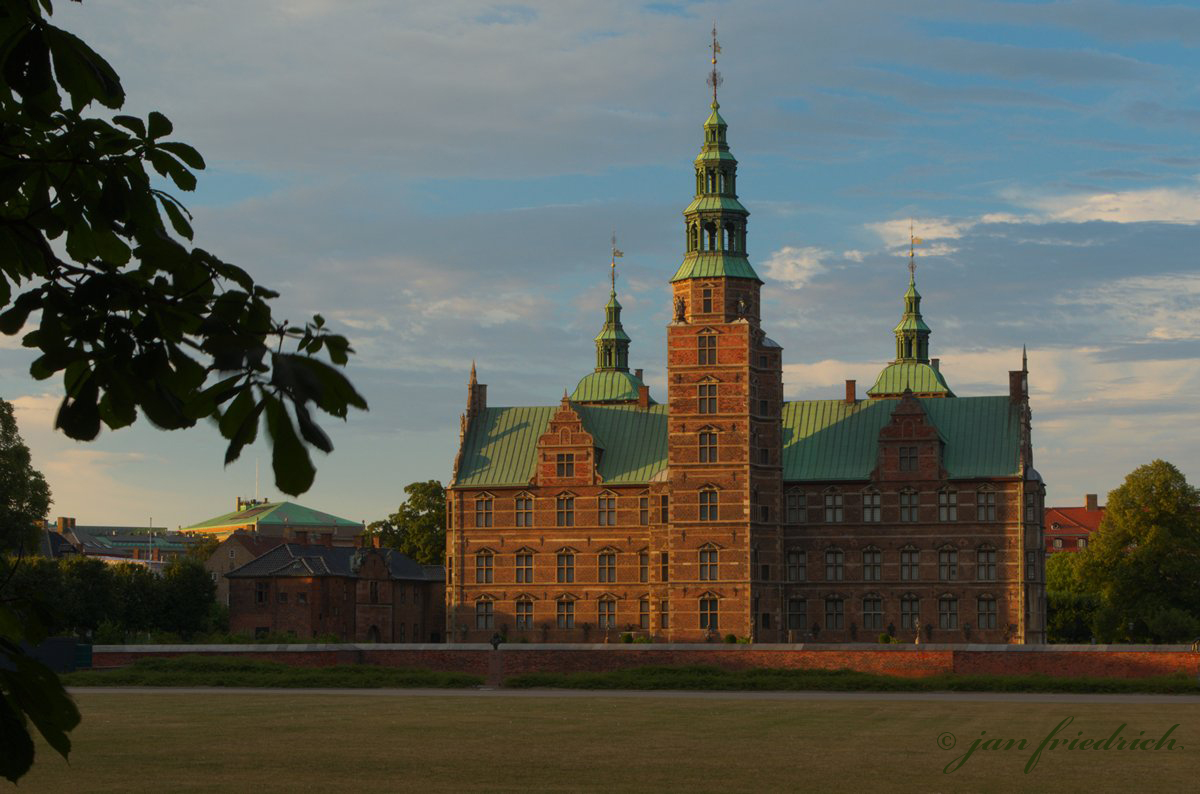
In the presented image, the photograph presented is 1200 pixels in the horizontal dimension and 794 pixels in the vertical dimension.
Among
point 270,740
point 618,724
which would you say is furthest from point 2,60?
point 618,724

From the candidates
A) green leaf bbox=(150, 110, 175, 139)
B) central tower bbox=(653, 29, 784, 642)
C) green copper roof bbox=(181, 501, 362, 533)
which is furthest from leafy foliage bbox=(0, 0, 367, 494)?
green copper roof bbox=(181, 501, 362, 533)

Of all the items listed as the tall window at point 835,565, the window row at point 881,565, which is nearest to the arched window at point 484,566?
the window row at point 881,565

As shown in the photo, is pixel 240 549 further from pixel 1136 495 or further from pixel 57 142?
pixel 57 142

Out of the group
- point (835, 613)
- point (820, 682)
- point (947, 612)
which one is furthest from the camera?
point (835, 613)

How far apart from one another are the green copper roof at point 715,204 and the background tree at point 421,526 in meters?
28.8

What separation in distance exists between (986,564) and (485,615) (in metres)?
22.0

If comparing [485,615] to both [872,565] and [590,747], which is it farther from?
[590,747]

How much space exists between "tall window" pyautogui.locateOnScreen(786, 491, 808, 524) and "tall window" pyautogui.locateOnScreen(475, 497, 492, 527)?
43.9 ft

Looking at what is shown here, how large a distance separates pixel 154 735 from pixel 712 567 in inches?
1762

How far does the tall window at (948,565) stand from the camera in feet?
236

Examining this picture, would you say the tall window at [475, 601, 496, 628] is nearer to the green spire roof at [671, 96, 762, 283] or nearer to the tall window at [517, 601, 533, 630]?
the tall window at [517, 601, 533, 630]

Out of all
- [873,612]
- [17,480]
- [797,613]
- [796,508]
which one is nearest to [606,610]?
[797,613]

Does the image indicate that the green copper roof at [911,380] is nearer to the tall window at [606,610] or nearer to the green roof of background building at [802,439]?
the green roof of background building at [802,439]

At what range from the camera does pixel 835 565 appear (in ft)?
241
